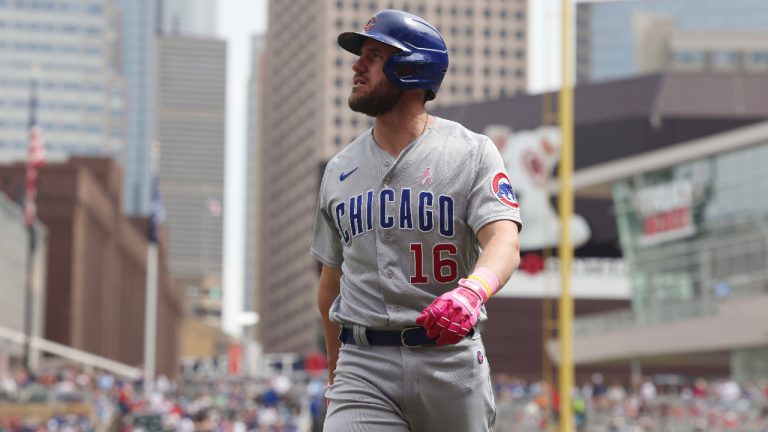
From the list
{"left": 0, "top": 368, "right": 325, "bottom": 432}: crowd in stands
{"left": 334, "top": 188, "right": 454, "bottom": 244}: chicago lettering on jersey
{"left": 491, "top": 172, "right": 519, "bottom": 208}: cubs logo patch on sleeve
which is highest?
{"left": 491, "top": 172, "right": 519, "bottom": 208}: cubs logo patch on sleeve

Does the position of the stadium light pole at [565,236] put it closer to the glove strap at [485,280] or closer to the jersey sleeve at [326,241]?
the jersey sleeve at [326,241]

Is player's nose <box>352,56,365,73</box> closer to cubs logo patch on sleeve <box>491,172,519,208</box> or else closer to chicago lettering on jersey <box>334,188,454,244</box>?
chicago lettering on jersey <box>334,188,454,244</box>

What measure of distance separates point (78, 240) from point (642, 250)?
29567 millimetres

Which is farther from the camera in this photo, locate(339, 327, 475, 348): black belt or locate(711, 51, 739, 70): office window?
locate(711, 51, 739, 70): office window

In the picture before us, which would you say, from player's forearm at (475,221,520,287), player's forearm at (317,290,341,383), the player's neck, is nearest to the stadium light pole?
player's forearm at (317,290,341,383)

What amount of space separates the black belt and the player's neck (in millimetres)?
557

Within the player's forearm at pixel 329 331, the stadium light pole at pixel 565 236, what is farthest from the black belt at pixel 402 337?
the stadium light pole at pixel 565 236

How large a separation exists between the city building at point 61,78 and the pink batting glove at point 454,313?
Result: 173m

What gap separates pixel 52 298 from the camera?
75438mm

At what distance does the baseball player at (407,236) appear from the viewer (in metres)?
4.55

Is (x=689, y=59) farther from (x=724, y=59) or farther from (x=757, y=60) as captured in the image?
(x=757, y=60)

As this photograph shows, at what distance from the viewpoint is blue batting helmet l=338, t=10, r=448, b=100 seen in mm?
4633

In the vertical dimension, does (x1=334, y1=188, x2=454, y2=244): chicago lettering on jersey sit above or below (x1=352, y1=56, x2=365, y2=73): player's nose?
below

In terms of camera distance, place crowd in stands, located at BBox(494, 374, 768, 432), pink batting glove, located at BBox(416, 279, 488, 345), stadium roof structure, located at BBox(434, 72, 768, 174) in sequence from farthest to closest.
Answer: stadium roof structure, located at BBox(434, 72, 768, 174) < crowd in stands, located at BBox(494, 374, 768, 432) < pink batting glove, located at BBox(416, 279, 488, 345)
